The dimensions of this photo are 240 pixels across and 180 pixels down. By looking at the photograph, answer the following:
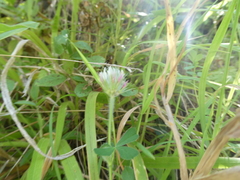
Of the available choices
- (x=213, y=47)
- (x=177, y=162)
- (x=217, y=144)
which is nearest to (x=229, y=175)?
(x=217, y=144)

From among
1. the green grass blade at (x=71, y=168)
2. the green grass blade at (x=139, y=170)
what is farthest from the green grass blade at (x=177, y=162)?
the green grass blade at (x=71, y=168)

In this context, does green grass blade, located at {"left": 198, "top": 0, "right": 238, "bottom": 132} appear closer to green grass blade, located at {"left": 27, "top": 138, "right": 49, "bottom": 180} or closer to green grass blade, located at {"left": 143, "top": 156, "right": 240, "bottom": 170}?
green grass blade, located at {"left": 143, "top": 156, "right": 240, "bottom": 170}

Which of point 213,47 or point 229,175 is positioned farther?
point 213,47

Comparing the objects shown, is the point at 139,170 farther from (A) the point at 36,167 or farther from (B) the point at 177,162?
(A) the point at 36,167

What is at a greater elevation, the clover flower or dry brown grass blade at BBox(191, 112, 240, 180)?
the clover flower

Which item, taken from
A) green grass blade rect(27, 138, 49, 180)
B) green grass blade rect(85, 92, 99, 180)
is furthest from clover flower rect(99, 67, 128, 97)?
green grass blade rect(27, 138, 49, 180)

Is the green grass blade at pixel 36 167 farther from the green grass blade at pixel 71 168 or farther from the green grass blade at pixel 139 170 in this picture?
the green grass blade at pixel 139 170
